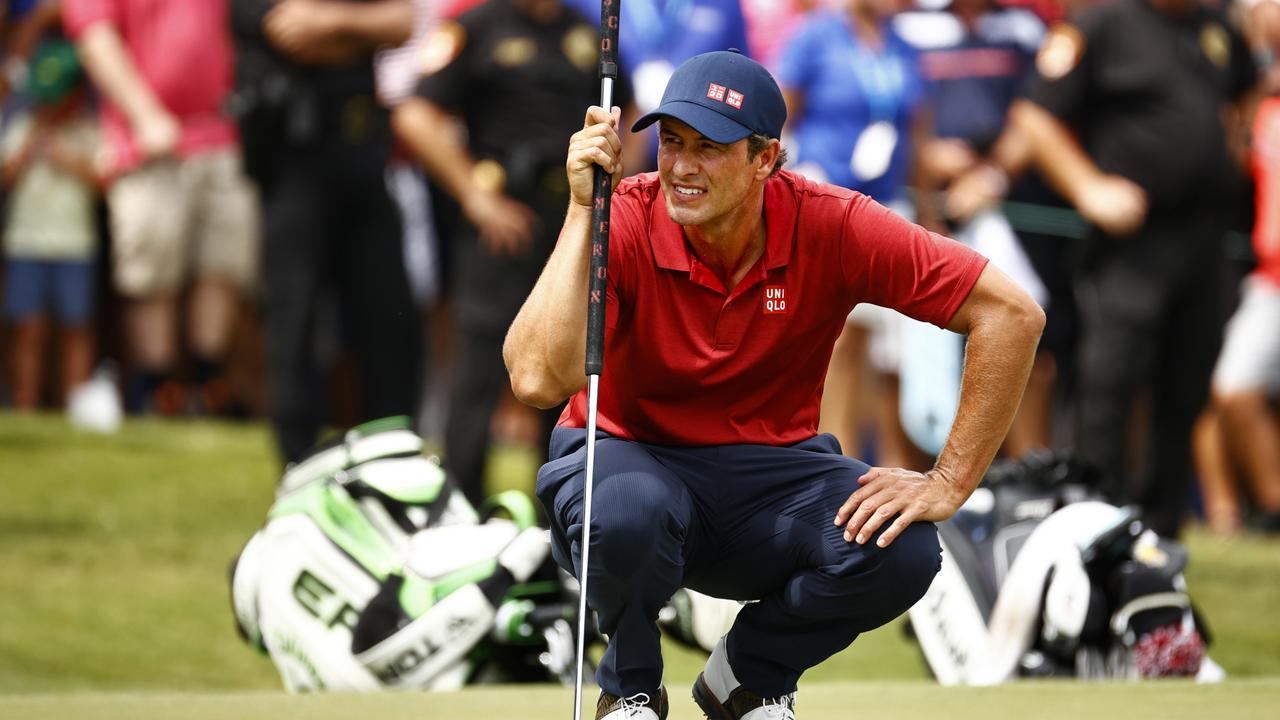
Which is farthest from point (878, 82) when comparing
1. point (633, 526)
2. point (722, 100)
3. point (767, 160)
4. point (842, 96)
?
point (633, 526)

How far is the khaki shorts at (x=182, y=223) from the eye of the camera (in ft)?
35.1

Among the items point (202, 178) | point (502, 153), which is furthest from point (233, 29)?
point (202, 178)

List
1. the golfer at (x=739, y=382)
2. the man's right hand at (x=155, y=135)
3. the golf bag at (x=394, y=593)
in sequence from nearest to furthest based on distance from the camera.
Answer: the golfer at (x=739, y=382), the golf bag at (x=394, y=593), the man's right hand at (x=155, y=135)

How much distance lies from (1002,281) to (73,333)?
7.62 m

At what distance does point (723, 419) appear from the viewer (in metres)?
4.95

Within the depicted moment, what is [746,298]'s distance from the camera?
16.0ft

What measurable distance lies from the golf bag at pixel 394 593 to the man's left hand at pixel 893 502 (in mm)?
1592

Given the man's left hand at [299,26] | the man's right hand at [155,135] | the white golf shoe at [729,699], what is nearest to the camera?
the white golf shoe at [729,699]

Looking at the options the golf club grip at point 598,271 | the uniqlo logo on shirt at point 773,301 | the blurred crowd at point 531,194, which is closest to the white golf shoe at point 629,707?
the golf club grip at point 598,271

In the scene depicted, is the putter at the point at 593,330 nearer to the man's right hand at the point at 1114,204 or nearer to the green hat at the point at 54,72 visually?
the man's right hand at the point at 1114,204

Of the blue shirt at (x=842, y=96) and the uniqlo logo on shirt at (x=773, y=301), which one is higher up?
the uniqlo logo on shirt at (x=773, y=301)

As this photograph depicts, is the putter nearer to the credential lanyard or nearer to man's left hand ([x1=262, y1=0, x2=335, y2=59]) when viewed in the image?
man's left hand ([x1=262, y1=0, x2=335, y2=59])

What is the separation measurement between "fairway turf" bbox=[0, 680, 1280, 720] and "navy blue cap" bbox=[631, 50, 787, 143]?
5.19 feet

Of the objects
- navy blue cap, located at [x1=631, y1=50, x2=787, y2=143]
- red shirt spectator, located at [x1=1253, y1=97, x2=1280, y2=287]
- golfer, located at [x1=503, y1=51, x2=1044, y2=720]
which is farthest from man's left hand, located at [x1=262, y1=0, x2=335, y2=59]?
red shirt spectator, located at [x1=1253, y1=97, x2=1280, y2=287]
